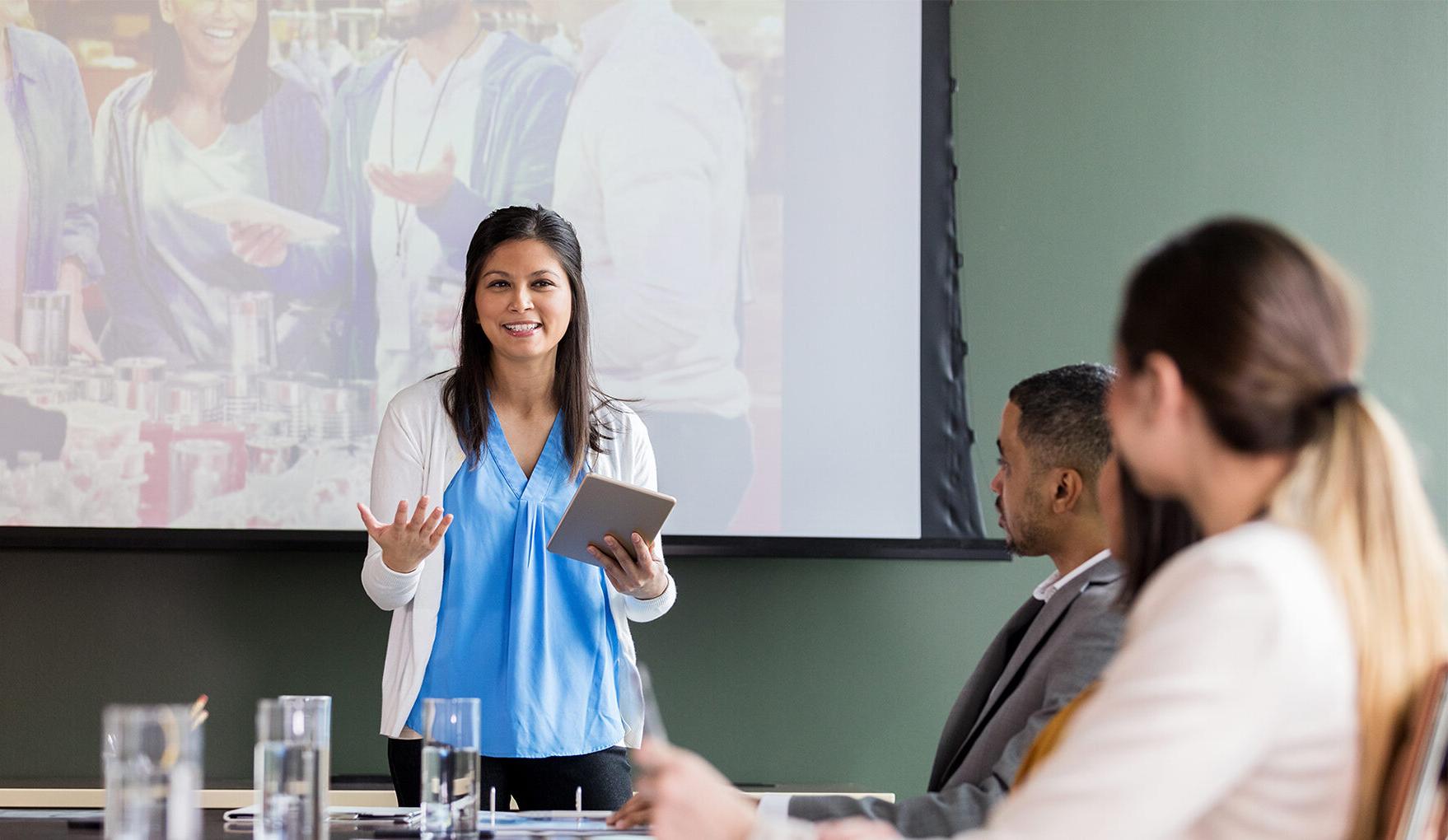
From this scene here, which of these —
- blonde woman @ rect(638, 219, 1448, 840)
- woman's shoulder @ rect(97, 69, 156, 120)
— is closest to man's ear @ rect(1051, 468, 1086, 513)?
blonde woman @ rect(638, 219, 1448, 840)

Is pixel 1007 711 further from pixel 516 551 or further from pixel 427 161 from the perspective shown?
pixel 427 161

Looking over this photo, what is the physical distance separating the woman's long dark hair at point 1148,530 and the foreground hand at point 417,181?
2.22 metres

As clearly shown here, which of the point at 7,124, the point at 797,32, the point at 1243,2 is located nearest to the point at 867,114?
the point at 797,32

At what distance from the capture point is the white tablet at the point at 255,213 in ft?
10.4

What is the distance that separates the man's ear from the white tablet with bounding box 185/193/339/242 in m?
1.93

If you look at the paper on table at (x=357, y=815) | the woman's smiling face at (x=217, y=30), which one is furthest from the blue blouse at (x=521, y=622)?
the woman's smiling face at (x=217, y=30)

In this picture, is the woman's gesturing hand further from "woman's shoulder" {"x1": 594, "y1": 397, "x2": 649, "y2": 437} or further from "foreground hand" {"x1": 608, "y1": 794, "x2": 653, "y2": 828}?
"foreground hand" {"x1": 608, "y1": 794, "x2": 653, "y2": 828}

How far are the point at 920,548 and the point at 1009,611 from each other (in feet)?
1.02

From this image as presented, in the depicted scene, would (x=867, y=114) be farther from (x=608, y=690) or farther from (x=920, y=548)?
(x=608, y=690)

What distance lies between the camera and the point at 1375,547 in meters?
1.02

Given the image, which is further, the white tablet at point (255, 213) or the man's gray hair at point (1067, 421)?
the white tablet at point (255, 213)

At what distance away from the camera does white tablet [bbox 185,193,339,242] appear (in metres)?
3.16

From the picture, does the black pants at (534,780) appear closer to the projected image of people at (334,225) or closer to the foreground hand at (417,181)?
the projected image of people at (334,225)

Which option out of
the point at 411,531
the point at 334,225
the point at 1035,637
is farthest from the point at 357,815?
the point at 334,225
